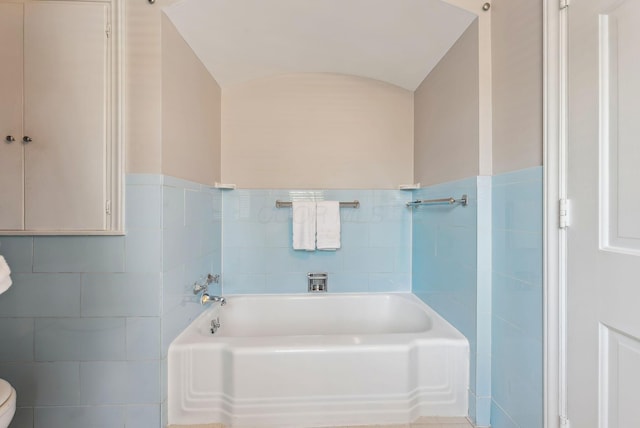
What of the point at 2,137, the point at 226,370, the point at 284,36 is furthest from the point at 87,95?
the point at 226,370

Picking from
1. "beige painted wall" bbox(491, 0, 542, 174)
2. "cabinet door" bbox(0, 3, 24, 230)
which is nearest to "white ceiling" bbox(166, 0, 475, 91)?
"beige painted wall" bbox(491, 0, 542, 174)

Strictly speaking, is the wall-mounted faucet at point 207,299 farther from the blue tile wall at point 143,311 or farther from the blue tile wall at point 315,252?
the blue tile wall at point 315,252

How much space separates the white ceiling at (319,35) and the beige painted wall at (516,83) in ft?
0.78

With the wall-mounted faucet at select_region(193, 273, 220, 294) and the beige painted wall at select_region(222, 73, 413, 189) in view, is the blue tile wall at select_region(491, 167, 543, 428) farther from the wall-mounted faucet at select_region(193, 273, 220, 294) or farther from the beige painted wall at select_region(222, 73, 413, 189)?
the wall-mounted faucet at select_region(193, 273, 220, 294)

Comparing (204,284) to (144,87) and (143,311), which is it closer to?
(143,311)

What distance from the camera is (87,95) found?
4.56 feet

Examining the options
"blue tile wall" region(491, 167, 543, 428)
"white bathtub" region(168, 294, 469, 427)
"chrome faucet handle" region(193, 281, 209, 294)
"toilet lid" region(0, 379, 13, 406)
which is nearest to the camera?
"toilet lid" region(0, 379, 13, 406)
